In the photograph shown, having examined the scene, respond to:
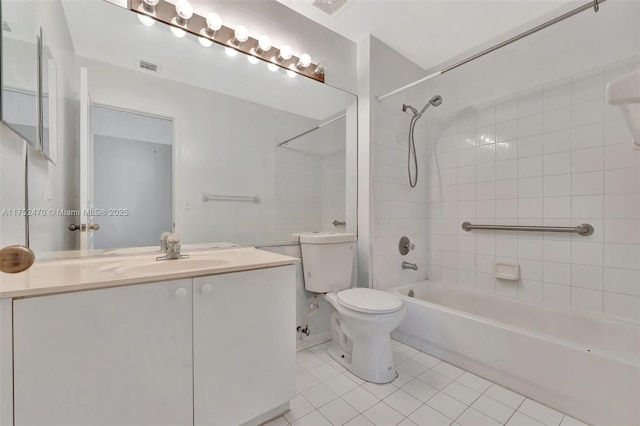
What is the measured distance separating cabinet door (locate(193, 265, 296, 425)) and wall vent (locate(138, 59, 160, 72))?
3.74 feet

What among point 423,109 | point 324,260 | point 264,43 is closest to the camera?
point 264,43

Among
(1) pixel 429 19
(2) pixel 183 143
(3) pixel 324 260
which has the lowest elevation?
(3) pixel 324 260

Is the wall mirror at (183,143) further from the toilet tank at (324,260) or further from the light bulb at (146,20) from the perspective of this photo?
the toilet tank at (324,260)

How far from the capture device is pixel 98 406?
813mm

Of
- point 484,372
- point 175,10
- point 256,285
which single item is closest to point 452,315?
point 484,372

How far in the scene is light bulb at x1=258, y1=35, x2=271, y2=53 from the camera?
1651mm

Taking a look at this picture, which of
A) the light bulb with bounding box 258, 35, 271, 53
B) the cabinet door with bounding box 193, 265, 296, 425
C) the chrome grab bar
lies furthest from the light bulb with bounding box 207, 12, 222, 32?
the chrome grab bar

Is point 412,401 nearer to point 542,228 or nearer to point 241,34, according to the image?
point 542,228

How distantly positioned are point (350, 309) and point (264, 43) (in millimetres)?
1664

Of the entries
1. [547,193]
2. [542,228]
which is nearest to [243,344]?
[542,228]

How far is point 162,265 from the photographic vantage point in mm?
1123

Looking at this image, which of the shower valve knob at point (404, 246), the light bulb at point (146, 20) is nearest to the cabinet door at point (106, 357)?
the light bulb at point (146, 20)

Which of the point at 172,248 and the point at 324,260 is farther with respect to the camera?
the point at 324,260

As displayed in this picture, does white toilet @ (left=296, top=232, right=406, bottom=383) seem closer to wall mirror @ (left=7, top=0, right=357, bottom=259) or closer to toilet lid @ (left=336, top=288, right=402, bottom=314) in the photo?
toilet lid @ (left=336, top=288, right=402, bottom=314)
